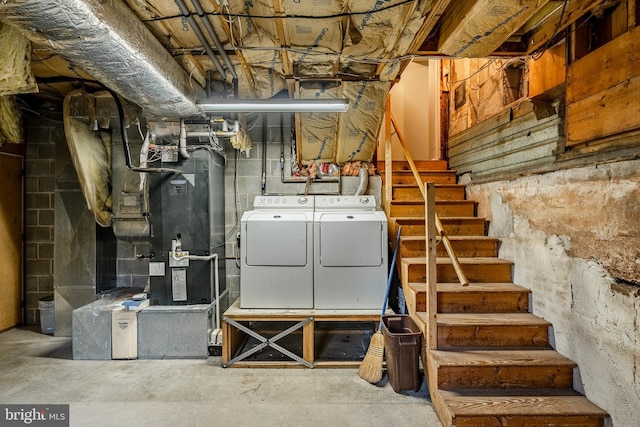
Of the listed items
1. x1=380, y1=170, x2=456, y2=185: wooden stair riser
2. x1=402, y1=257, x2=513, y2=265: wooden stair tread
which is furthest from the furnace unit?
x1=380, y1=170, x2=456, y2=185: wooden stair riser

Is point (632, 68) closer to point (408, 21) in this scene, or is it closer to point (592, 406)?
point (408, 21)

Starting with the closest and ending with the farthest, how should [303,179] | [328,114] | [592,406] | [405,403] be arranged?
1. [592,406]
2. [405,403]
3. [328,114]
4. [303,179]

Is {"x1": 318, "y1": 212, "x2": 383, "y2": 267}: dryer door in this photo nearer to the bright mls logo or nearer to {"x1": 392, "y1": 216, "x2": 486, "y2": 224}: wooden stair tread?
{"x1": 392, "y1": 216, "x2": 486, "y2": 224}: wooden stair tread

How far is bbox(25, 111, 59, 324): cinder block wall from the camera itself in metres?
4.00

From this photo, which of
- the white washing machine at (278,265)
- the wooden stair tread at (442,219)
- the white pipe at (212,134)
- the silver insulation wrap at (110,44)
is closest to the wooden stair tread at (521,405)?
the white washing machine at (278,265)

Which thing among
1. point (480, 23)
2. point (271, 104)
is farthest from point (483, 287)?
point (271, 104)

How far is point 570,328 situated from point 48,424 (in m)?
3.82

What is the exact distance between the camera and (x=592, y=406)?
1938 millimetres

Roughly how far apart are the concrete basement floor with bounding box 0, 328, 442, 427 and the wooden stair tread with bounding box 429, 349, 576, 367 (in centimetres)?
42

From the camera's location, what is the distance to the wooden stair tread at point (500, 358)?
2.15 meters

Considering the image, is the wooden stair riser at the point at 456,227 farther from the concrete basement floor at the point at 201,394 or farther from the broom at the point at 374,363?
the concrete basement floor at the point at 201,394

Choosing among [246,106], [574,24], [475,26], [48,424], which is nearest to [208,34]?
[246,106]

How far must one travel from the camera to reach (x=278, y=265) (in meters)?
3.05

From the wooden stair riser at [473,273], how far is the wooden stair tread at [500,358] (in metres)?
0.67
